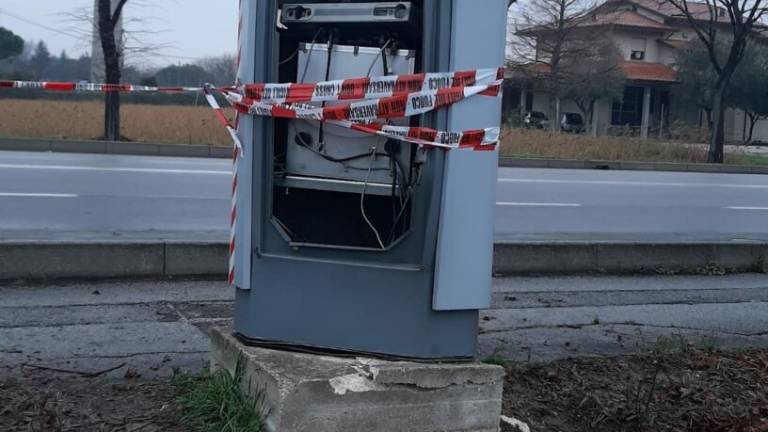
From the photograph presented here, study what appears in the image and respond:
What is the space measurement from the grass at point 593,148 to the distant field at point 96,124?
836 centimetres

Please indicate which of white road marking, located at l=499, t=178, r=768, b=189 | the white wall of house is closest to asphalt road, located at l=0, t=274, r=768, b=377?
white road marking, located at l=499, t=178, r=768, b=189

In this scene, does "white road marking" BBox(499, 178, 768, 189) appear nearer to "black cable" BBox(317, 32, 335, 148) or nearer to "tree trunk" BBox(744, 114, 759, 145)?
"black cable" BBox(317, 32, 335, 148)

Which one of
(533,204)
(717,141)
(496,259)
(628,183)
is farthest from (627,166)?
(496,259)

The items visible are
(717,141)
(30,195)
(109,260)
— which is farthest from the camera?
(717,141)

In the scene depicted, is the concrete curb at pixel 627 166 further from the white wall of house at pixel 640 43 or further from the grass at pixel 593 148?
the white wall of house at pixel 640 43

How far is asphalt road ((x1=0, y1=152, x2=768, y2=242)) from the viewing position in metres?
9.55

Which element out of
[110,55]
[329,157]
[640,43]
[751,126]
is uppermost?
[640,43]

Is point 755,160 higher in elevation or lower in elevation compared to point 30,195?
higher

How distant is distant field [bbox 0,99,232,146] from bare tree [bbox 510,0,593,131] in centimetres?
2289

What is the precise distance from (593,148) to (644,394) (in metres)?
23.8

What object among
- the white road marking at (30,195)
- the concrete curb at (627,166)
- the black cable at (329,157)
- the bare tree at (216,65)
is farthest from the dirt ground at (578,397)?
the bare tree at (216,65)

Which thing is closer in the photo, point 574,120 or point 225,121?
point 225,121

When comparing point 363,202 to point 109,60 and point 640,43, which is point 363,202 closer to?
point 109,60

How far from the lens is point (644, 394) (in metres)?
4.66
